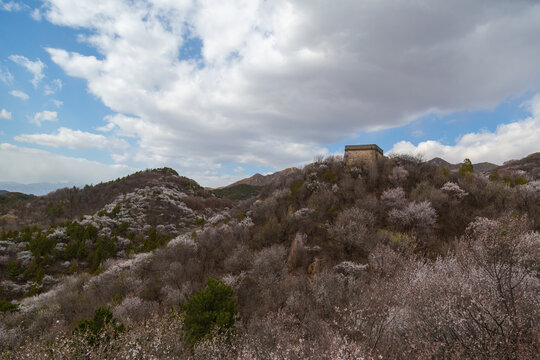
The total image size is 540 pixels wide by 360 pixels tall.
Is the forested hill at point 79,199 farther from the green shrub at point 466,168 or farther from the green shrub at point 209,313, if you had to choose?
the green shrub at point 466,168

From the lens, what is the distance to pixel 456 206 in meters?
21.0

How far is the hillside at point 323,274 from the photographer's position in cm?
679

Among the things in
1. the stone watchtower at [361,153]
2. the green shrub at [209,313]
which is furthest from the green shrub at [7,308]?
the stone watchtower at [361,153]

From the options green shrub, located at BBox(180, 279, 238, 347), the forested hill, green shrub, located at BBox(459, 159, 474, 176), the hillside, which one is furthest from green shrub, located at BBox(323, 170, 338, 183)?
the forested hill

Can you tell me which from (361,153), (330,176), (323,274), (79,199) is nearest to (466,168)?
(361,153)

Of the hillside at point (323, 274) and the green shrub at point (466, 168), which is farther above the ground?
the green shrub at point (466, 168)

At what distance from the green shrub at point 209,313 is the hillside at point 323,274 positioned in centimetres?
42

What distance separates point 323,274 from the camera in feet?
48.3

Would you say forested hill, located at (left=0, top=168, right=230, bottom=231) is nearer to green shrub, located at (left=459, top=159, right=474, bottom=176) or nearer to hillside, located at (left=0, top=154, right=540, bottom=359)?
hillside, located at (left=0, top=154, right=540, bottom=359)

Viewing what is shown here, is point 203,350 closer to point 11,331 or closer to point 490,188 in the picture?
point 11,331

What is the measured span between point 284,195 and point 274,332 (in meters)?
18.3

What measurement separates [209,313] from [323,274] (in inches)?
260

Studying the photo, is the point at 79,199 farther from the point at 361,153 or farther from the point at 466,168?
the point at 466,168

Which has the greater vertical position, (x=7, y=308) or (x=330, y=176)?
(x=330, y=176)
